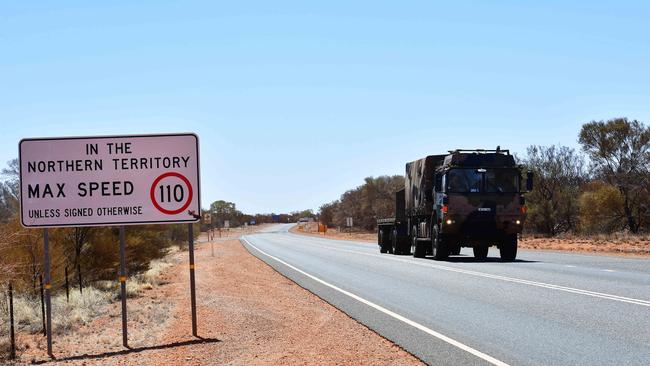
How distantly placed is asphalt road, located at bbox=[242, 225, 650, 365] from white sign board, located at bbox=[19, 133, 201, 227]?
3.65 metres

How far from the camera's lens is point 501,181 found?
26.3 meters

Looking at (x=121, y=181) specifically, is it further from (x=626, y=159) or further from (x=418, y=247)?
(x=626, y=159)

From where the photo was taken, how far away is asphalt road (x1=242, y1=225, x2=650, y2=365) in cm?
854

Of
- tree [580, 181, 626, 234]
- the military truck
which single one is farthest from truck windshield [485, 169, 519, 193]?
tree [580, 181, 626, 234]

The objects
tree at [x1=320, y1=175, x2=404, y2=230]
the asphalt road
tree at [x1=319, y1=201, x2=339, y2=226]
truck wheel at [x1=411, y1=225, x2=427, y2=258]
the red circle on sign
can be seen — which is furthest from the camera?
tree at [x1=319, y1=201, x2=339, y2=226]

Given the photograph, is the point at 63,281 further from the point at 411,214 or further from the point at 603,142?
the point at 603,142

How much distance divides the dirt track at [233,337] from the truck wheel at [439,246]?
36.7 feet

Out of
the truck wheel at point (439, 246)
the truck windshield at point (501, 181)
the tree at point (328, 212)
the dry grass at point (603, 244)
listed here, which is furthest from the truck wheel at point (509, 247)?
the tree at point (328, 212)

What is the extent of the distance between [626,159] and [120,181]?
4454cm

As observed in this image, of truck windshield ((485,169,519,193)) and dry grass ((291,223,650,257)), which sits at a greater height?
truck windshield ((485,169,519,193))

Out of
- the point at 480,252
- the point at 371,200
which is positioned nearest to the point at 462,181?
the point at 480,252

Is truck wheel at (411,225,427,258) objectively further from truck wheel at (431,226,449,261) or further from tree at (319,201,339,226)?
tree at (319,201,339,226)

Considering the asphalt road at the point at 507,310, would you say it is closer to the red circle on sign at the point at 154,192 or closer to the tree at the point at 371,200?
the red circle on sign at the point at 154,192

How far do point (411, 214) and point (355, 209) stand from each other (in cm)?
7814
